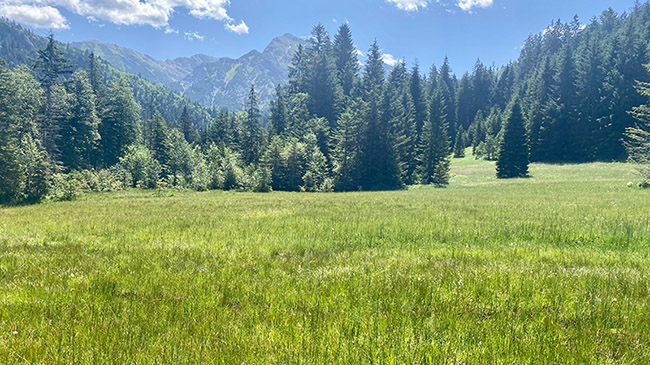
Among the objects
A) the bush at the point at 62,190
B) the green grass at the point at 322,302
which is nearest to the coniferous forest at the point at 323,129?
the bush at the point at 62,190

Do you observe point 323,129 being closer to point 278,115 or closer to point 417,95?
point 278,115

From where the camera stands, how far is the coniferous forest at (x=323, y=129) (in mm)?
57094

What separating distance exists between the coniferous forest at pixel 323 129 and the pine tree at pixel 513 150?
0.25 meters

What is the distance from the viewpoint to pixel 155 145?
3226 inches

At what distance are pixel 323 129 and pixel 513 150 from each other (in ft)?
148

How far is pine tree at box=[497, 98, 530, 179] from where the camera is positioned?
64812mm

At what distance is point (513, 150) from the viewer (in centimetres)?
6644

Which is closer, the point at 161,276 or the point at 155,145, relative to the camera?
Answer: the point at 161,276

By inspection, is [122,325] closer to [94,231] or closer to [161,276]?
[161,276]

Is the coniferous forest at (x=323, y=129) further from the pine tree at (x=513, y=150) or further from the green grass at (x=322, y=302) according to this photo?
the green grass at (x=322, y=302)

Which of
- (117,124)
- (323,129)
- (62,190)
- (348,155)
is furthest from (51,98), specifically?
(348,155)

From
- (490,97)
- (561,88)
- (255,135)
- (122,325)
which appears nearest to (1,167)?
(122,325)

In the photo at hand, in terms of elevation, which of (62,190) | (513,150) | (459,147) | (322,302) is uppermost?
(459,147)

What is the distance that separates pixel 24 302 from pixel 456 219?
1575 cm
